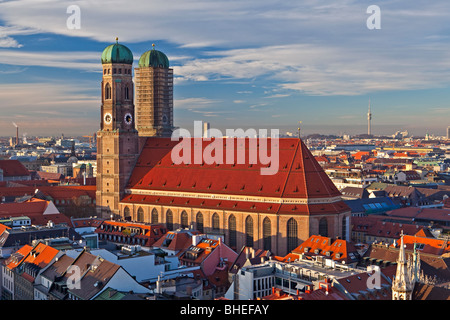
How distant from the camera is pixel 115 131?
395ft

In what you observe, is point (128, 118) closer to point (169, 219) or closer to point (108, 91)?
point (108, 91)

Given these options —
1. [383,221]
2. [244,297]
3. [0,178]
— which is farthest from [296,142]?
[0,178]

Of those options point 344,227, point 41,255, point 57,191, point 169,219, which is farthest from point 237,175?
point 57,191

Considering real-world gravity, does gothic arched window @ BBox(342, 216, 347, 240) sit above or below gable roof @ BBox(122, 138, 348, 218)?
below

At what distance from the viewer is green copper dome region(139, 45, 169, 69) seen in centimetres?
15150

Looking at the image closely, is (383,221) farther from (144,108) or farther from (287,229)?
(144,108)

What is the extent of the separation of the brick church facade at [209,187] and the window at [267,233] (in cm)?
17

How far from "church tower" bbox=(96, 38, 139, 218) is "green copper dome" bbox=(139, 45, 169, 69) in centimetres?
2830

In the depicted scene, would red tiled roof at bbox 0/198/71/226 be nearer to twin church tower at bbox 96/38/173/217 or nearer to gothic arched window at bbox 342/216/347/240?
twin church tower at bbox 96/38/173/217

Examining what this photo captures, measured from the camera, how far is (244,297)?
67312mm

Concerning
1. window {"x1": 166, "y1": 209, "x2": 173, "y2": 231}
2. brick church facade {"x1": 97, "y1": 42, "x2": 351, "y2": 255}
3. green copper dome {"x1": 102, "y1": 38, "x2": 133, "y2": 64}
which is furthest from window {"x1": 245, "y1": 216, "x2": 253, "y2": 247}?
green copper dome {"x1": 102, "y1": 38, "x2": 133, "y2": 64}

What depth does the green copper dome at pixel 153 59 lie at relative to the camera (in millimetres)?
151500

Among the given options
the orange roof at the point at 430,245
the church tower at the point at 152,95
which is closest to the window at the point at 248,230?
the orange roof at the point at 430,245
